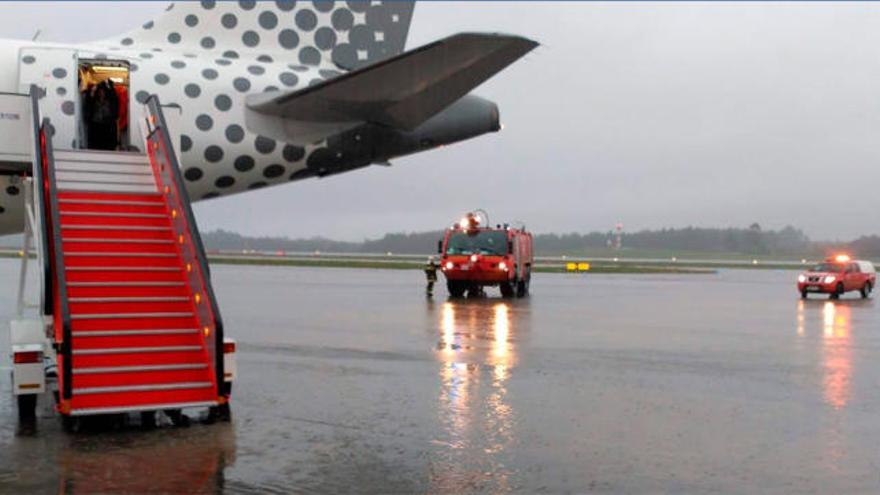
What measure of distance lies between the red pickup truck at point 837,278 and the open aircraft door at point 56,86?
27646 mm

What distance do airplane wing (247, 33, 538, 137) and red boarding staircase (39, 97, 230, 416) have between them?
1943 millimetres

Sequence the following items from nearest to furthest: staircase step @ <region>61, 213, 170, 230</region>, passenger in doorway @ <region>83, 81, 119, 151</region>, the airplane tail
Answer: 1. staircase step @ <region>61, 213, 170, 230</region>
2. passenger in doorway @ <region>83, 81, 119, 151</region>
3. the airplane tail

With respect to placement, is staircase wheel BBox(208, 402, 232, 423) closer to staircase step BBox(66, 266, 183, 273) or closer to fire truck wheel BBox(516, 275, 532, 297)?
staircase step BBox(66, 266, 183, 273)

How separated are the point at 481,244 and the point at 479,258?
28.2 inches

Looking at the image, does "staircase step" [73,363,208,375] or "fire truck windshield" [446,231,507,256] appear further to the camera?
"fire truck windshield" [446,231,507,256]

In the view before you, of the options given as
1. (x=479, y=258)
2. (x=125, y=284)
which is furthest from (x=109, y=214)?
(x=479, y=258)

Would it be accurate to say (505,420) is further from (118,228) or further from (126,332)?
(118,228)

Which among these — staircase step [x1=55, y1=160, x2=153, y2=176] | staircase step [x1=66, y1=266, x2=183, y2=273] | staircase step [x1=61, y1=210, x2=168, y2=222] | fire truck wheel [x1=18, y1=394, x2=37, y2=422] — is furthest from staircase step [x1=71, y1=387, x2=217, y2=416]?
staircase step [x1=55, y1=160, x2=153, y2=176]

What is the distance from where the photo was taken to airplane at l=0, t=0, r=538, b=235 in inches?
501

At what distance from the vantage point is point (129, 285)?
34.9 ft

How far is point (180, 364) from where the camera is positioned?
9.84 meters

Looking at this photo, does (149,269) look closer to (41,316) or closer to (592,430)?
(41,316)

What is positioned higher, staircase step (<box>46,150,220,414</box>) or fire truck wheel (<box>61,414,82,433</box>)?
staircase step (<box>46,150,220,414</box>)

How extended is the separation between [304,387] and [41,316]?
3394mm
